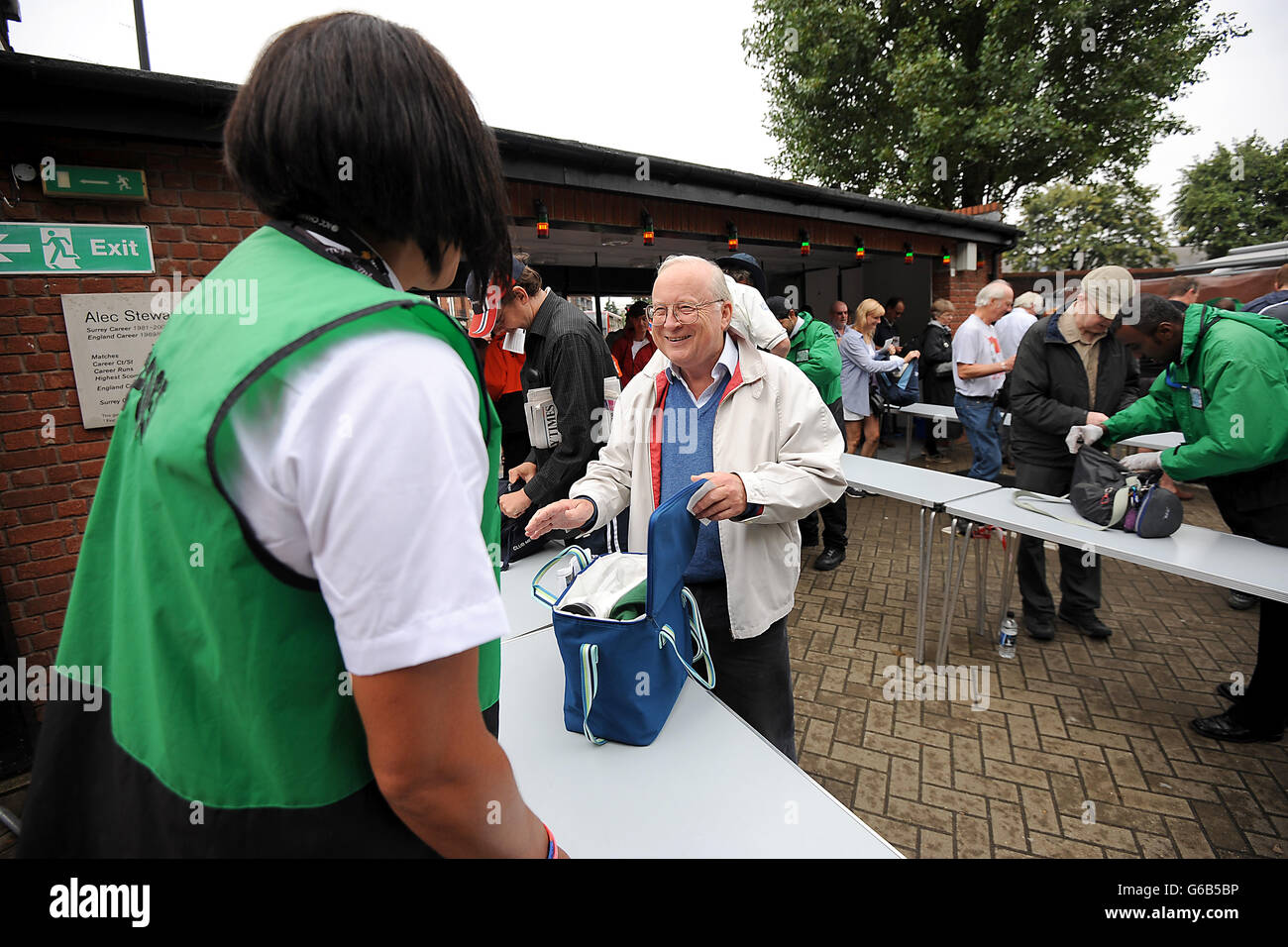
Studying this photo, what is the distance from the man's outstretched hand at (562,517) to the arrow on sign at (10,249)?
11.2 feet

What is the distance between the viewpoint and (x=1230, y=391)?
2803 millimetres

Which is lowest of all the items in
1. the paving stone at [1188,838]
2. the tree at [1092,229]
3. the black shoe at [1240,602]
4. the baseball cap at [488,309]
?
the paving stone at [1188,838]

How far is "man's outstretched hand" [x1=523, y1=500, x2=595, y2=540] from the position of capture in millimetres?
2066

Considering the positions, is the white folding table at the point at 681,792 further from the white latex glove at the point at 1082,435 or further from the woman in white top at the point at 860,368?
the woman in white top at the point at 860,368

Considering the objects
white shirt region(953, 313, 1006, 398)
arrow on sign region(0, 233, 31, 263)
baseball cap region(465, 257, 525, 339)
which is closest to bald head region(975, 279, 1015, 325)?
white shirt region(953, 313, 1006, 398)

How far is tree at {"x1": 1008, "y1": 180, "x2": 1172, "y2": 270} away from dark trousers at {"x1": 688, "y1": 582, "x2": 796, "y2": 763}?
115ft

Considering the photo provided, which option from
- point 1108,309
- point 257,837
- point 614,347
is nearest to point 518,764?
point 257,837

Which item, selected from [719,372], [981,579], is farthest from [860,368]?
Answer: [719,372]

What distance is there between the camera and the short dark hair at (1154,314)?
3.13m

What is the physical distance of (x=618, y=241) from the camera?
798 cm

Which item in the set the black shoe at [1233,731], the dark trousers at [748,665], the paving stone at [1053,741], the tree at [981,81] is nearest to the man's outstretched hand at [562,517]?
the dark trousers at [748,665]
